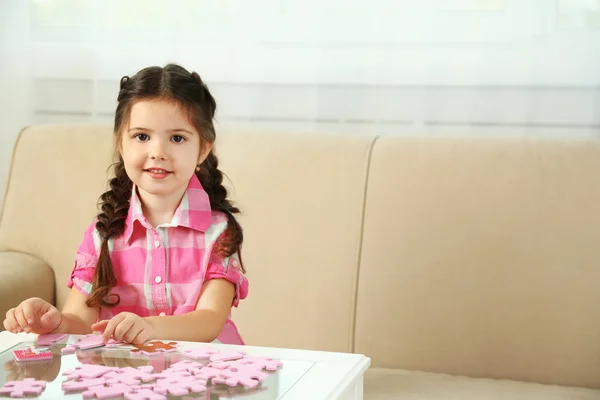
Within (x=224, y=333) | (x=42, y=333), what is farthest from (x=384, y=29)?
(x=42, y=333)

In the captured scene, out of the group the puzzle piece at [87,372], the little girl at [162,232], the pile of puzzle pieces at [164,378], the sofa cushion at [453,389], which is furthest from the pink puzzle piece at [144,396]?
the sofa cushion at [453,389]

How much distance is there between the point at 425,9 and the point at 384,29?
0.37ft

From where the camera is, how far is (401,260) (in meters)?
2.01

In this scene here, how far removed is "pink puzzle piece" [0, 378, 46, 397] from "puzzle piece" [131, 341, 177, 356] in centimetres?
17

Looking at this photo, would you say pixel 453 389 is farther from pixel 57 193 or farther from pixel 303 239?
pixel 57 193

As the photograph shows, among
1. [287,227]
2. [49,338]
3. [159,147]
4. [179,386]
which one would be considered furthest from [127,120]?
[179,386]

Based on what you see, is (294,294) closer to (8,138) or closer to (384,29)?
(384,29)

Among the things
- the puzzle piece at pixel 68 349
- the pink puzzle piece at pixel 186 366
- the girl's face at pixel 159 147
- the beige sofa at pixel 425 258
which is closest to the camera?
the pink puzzle piece at pixel 186 366

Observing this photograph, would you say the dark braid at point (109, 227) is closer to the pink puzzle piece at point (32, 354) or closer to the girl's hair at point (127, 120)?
the girl's hair at point (127, 120)

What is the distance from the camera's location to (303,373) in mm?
1239

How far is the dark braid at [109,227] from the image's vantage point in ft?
5.40

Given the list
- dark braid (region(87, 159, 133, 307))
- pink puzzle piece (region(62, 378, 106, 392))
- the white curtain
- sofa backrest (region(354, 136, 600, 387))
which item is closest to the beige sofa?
sofa backrest (region(354, 136, 600, 387))

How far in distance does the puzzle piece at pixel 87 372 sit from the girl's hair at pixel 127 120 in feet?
1.33

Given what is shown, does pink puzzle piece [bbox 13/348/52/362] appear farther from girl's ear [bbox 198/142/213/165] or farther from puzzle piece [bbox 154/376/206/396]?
girl's ear [bbox 198/142/213/165]
